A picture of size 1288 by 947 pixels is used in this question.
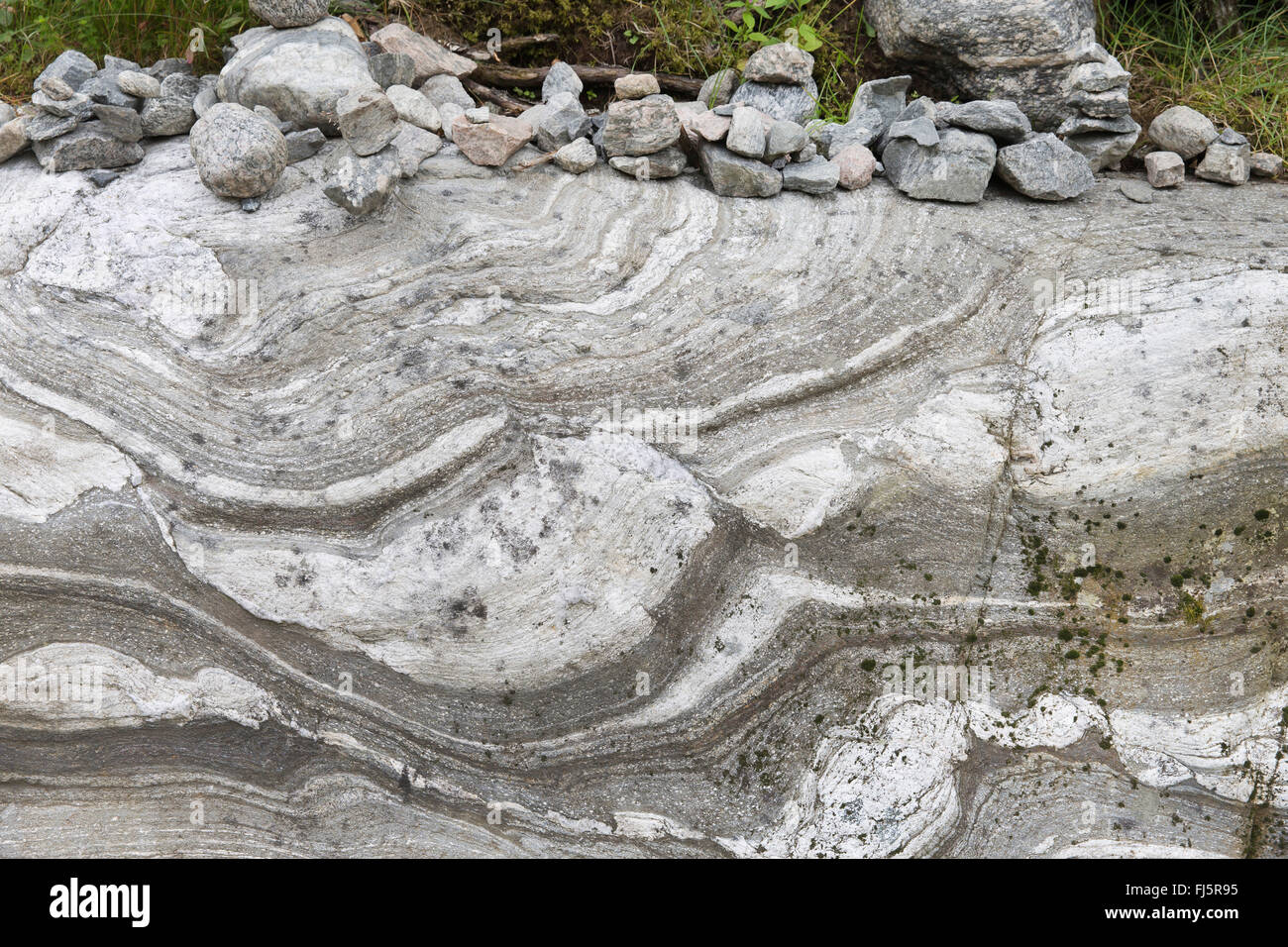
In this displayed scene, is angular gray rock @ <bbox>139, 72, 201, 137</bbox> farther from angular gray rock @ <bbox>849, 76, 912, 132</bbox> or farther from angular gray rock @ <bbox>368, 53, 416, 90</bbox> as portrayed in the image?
angular gray rock @ <bbox>849, 76, 912, 132</bbox>

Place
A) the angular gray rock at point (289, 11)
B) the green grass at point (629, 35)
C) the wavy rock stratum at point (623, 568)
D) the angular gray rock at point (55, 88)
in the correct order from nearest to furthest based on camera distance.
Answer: the wavy rock stratum at point (623, 568)
the angular gray rock at point (55, 88)
the angular gray rock at point (289, 11)
the green grass at point (629, 35)

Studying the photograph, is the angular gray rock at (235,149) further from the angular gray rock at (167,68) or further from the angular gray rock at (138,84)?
the angular gray rock at (167,68)

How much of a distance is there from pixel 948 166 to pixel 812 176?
2.17ft

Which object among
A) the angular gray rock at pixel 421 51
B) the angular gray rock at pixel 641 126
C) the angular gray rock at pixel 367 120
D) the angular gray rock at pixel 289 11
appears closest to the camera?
the angular gray rock at pixel 367 120

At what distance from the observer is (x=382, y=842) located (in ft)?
13.6

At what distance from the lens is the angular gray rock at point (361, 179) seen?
4.24 m

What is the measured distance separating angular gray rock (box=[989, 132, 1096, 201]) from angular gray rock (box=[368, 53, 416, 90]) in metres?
3.09

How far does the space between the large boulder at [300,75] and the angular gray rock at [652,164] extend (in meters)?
1.25

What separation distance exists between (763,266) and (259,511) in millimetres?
2511

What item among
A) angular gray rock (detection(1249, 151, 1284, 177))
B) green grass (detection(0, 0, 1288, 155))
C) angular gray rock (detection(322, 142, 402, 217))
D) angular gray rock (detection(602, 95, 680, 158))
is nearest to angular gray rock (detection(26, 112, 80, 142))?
green grass (detection(0, 0, 1288, 155))

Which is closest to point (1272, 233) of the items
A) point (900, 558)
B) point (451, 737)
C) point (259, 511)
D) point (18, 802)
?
point (900, 558)

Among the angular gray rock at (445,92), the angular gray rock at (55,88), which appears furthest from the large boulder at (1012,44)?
the angular gray rock at (55,88)

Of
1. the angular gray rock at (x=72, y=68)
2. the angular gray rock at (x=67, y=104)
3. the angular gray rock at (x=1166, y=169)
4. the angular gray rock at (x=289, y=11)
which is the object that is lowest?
the angular gray rock at (x=1166, y=169)

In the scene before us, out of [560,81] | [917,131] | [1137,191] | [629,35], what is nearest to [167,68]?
[560,81]
